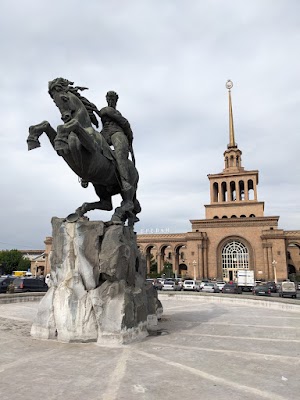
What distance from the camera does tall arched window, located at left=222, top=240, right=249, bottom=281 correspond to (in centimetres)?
5122

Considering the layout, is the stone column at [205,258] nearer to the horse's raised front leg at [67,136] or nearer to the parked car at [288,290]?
the parked car at [288,290]

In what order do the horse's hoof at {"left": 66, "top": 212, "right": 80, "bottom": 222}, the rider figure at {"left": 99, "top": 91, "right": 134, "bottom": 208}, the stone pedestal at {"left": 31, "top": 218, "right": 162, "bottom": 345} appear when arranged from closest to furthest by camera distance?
1. the stone pedestal at {"left": 31, "top": 218, "right": 162, "bottom": 345}
2. the horse's hoof at {"left": 66, "top": 212, "right": 80, "bottom": 222}
3. the rider figure at {"left": 99, "top": 91, "right": 134, "bottom": 208}

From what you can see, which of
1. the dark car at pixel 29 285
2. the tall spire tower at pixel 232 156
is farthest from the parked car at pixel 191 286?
the tall spire tower at pixel 232 156

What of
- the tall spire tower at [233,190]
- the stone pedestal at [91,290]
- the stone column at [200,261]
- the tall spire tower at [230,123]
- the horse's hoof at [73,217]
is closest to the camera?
the stone pedestal at [91,290]

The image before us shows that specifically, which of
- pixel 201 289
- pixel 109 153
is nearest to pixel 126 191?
pixel 109 153

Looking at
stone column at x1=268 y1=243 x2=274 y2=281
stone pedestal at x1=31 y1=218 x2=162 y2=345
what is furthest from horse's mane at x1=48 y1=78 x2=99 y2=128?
stone column at x1=268 y1=243 x2=274 y2=281

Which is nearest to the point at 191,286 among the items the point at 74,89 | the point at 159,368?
the point at 74,89

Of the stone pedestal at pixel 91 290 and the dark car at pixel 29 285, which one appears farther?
the dark car at pixel 29 285

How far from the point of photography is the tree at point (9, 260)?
2768 inches

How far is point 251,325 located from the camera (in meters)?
8.58

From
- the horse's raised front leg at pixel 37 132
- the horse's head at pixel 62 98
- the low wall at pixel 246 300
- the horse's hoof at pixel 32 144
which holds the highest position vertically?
the horse's head at pixel 62 98

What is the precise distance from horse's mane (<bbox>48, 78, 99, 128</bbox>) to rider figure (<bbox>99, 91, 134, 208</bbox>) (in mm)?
196

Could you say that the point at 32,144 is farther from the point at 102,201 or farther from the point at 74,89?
the point at 102,201

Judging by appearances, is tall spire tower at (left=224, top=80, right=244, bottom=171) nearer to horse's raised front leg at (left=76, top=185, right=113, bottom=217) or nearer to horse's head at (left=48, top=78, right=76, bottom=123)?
horse's raised front leg at (left=76, top=185, right=113, bottom=217)
